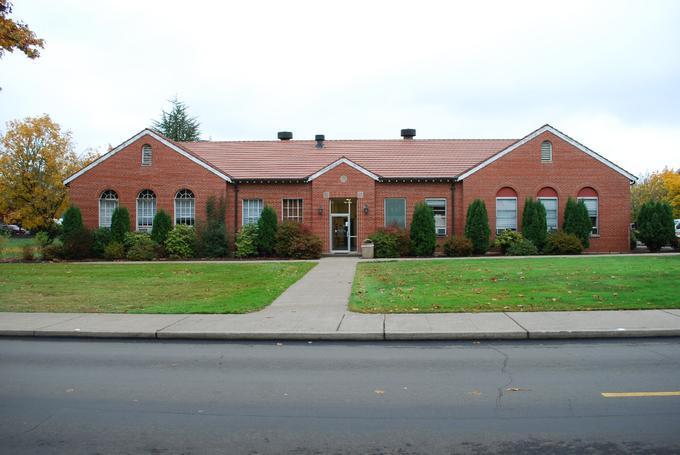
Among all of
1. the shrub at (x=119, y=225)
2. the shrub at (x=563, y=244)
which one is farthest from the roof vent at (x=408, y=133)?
the shrub at (x=119, y=225)

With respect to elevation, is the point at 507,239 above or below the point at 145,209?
below

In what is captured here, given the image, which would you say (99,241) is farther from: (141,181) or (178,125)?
(178,125)

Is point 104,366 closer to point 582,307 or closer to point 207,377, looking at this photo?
point 207,377

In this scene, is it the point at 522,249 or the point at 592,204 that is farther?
the point at 592,204

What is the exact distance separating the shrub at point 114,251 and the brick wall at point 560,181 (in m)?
17.5

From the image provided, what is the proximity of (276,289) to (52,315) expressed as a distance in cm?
537

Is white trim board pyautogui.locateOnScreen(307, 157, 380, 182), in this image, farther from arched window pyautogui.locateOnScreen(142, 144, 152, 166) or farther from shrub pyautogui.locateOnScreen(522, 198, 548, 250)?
arched window pyautogui.locateOnScreen(142, 144, 152, 166)

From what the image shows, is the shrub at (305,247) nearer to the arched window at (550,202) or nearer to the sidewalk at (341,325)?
the arched window at (550,202)

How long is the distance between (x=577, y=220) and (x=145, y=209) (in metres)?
22.4

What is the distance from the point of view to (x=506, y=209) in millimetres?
28797

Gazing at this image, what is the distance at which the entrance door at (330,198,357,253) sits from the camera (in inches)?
1139

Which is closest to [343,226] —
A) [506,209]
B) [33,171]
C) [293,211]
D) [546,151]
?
[293,211]

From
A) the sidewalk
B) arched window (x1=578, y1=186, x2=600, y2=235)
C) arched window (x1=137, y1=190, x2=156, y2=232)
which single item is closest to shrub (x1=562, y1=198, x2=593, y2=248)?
arched window (x1=578, y1=186, x2=600, y2=235)

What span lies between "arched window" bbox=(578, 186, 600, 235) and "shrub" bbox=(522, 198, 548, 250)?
2853 mm
